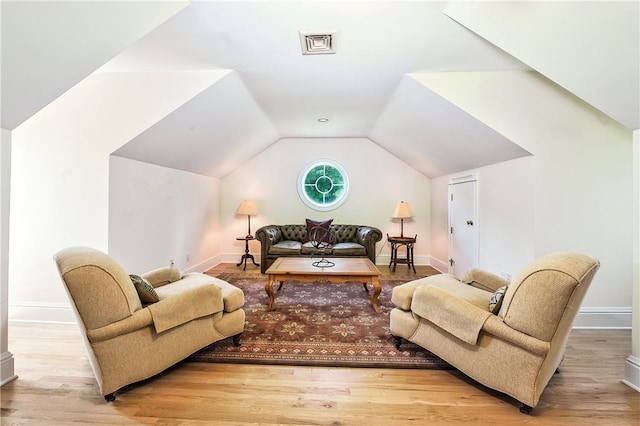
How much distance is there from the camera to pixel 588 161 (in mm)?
2666

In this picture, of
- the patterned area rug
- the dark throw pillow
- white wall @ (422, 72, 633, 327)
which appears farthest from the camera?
the dark throw pillow

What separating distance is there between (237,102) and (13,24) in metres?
2.02

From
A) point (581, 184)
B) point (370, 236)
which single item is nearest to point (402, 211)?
point (370, 236)

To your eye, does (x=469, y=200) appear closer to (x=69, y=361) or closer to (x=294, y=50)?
(x=294, y=50)

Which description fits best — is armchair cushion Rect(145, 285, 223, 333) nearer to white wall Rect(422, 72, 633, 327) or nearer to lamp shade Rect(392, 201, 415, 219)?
Answer: white wall Rect(422, 72, 633, 327)

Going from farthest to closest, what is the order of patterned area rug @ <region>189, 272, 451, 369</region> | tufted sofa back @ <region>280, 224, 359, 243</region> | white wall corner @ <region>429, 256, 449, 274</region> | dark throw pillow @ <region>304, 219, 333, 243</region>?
tufted sofa back @ <region>280, 224, 359, 243</region> < dark throw pillow @ <region>304, 219, 333, 243</region> < white wall corner @ <region>429, 256, 449, 274</region> < patterned area rug @ <region>189, 272, 451, 369</region>

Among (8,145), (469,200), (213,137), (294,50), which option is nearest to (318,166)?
(213,137)

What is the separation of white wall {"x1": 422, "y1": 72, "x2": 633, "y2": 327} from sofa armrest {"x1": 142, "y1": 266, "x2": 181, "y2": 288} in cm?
335

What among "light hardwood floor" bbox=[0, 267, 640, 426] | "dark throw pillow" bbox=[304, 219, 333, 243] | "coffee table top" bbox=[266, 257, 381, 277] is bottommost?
"light hardwood floor" bbox=[0, 267, 640, 426]

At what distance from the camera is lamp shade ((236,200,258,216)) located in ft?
16.9

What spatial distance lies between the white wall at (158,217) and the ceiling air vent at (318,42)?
2.20m

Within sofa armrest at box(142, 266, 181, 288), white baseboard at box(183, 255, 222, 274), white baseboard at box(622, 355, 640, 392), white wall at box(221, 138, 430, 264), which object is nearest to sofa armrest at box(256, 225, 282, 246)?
white wall at box(221, 138, 430, 264)

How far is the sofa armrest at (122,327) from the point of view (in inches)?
61.7

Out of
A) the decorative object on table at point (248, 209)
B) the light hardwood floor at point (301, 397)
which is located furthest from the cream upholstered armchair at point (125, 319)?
the decorative object on table at point (248, 209)
